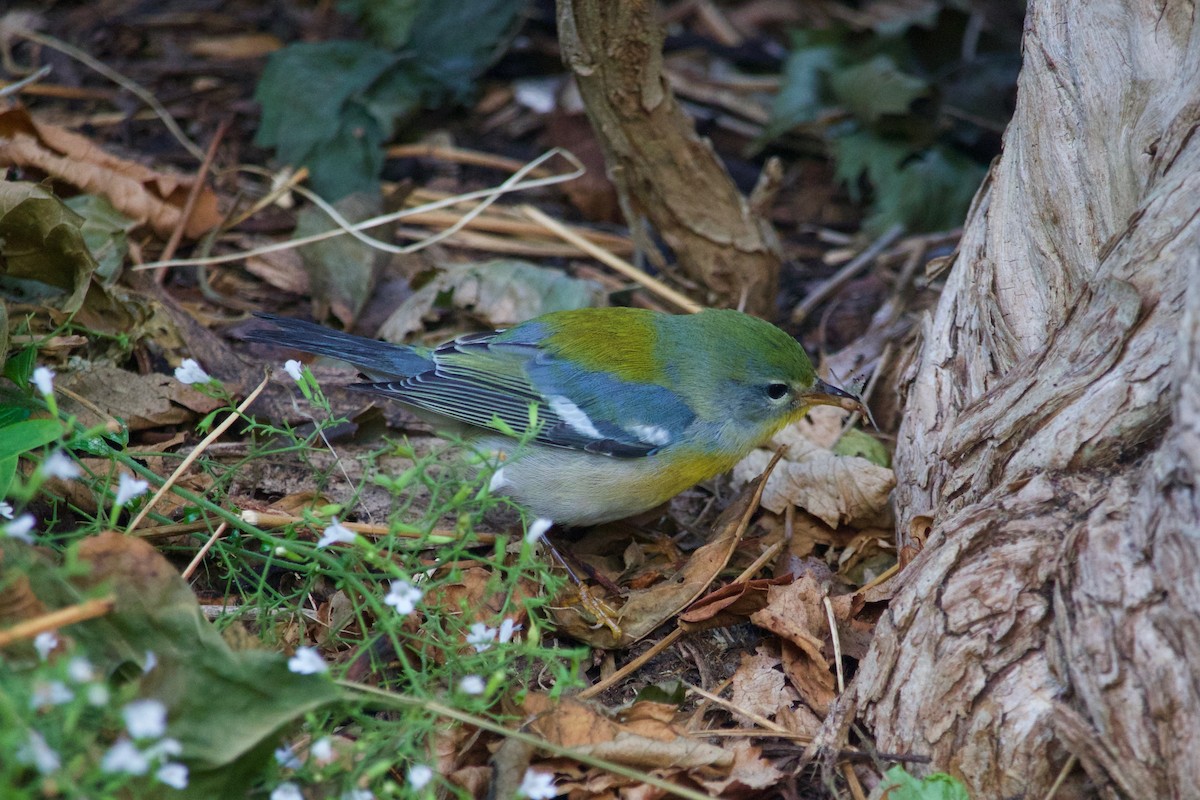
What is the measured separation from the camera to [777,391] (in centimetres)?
391

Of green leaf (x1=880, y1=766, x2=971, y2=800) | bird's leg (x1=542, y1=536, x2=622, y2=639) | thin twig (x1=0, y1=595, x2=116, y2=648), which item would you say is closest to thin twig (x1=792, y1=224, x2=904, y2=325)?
bird's leg (x1=542, y1=536, x2=622, y2=639)

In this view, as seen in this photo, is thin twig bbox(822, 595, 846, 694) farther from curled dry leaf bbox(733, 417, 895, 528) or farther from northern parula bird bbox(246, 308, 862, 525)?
northern parula bird bbox(246, 308, 862, 525)

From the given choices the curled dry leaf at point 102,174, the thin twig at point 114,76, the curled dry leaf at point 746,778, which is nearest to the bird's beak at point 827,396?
the curled dry leaf at point 746,778

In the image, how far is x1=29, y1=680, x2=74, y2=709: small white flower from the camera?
177cm

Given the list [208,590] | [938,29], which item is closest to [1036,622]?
[208,590]

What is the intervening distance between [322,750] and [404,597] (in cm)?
40

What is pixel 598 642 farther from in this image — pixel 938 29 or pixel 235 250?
pixel 938 29

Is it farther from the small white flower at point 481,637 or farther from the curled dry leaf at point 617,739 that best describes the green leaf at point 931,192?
the small white flower at point 481,637

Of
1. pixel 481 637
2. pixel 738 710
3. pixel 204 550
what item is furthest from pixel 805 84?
pixel 481 637

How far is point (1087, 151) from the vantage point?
316 centimetres

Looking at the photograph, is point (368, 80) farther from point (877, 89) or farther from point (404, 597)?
point (404, 597)

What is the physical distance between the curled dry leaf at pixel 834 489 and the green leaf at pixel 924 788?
129cm

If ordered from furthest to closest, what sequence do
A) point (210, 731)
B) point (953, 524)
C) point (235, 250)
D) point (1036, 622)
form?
point (235, 250)
point (953, 524)
point (1036, 622)
point (210, 731)

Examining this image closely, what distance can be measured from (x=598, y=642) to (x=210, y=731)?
1.35 m
